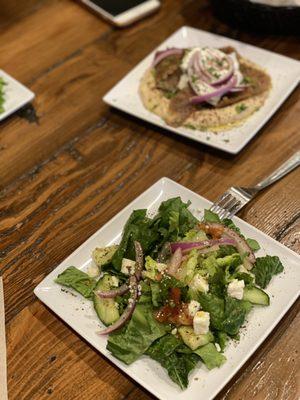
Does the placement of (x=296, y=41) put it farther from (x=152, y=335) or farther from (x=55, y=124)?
(x=152, y=335)

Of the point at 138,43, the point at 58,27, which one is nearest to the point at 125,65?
the point at 138,43

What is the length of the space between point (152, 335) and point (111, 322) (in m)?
0.13

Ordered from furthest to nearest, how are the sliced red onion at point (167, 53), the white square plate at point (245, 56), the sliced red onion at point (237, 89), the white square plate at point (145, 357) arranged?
1. the sliced red onion at point (167, 53)
2. the sliced red onion at point (237, 89)
3. the white square plate at point (245, 56)
4. the white square plate at point (145, 357)

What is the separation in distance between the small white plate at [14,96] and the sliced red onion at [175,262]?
1059mm

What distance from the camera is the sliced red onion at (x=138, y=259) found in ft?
4.68

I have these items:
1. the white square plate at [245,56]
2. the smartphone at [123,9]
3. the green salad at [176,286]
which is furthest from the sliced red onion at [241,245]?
the smartphone at [123,9]

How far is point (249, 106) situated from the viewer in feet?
6.68

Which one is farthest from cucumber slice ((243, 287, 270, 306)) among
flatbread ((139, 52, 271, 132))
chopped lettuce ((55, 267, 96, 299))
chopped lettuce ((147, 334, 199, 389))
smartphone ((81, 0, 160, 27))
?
smartphone ((81, 0, 160, 27))

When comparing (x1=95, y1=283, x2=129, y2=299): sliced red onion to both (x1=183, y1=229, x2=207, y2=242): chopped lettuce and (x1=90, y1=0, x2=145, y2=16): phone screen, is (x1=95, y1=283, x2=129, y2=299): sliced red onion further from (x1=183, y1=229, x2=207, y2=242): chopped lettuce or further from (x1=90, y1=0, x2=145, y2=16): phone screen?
(x1=90, y1=0, x2=145, y2=16): phone screen

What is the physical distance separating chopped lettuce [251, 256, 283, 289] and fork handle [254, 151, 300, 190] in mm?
375

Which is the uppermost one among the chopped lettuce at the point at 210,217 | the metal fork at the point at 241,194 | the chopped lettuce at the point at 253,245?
the chopped lettuce at the point at 210,217

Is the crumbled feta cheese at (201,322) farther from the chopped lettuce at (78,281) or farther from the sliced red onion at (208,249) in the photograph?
the chopped lettuce at (78,281)

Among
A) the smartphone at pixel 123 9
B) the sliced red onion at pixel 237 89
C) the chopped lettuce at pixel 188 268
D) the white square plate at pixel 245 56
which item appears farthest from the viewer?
the smartphone at pixel 123 9

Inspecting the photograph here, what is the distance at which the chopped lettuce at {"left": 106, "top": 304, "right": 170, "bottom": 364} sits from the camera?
4.27 feet
